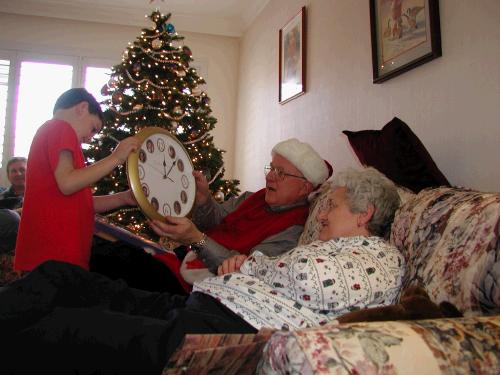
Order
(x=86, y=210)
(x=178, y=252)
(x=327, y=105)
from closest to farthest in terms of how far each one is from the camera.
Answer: (x=86, y=210) < (x=178, y=252) < (x=327, y=105)

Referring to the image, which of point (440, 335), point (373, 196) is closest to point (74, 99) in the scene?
point (373, 196)

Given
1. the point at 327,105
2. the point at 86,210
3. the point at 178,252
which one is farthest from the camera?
the point at 327,105

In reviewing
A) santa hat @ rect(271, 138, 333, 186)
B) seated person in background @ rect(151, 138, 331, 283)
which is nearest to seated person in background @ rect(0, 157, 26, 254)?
seated person in background @ rect(151, 138, 331, 283)

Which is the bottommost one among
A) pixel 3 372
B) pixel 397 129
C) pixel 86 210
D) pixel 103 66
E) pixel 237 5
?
pixel 3 372

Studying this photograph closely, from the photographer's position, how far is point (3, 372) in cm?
92

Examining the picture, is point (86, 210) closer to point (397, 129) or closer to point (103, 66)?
point (397, 129)

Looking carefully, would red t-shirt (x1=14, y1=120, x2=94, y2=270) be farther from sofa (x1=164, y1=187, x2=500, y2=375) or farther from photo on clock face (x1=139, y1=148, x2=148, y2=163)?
sofa (x1=164, y1=187, x2=500, y2=375)

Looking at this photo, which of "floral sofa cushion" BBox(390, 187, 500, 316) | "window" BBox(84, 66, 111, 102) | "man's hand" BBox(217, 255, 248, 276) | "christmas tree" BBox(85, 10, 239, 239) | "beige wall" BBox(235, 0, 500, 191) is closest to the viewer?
"floral sofa cushion" BBox(390, 187, 500, 316)

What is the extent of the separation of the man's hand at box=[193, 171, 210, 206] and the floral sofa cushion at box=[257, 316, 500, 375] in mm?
1343

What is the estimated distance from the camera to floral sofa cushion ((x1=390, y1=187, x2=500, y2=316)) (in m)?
A: 0.85

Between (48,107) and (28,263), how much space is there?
13.5 ft

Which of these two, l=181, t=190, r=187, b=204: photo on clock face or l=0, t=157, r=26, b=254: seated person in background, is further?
l=0, t=157, r=26, b=254: seated person in background

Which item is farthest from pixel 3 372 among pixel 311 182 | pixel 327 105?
pixel 327 105

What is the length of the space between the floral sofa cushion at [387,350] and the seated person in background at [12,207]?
230cm
